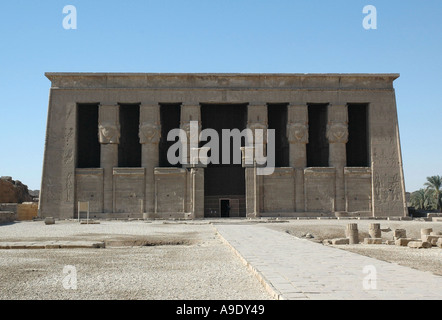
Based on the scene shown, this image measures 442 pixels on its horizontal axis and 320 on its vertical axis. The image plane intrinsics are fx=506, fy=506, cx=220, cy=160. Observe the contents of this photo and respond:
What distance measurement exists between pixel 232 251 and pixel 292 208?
834 inches

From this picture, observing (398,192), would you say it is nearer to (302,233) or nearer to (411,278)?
(302,233)

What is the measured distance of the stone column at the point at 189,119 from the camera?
3206 cm

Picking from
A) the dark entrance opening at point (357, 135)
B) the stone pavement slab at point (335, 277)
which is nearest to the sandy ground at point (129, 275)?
the stone pavement slab at point (335, 277)

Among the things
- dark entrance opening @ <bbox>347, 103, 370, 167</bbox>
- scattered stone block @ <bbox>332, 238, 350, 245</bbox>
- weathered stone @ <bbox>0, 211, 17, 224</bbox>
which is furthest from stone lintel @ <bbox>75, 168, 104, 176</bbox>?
scattered stone block @ <bbox>332, 238, 350, 245</bbox>

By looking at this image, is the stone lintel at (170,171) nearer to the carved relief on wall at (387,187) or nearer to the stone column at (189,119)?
the stone column at (189,119)

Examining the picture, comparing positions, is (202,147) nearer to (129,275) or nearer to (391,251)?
(391,251)

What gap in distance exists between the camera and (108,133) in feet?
105

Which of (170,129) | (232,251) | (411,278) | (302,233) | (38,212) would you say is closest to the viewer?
(411,278)

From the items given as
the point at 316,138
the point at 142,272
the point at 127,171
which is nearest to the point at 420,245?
the point at 142,272

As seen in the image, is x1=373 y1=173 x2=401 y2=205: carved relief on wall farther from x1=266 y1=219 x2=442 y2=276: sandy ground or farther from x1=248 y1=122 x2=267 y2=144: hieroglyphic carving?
x1=266 y1=219 x2=442 y2=276: sandy ground

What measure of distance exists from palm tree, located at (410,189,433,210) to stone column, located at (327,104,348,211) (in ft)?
62.2

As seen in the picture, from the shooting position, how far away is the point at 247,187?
1264 inches

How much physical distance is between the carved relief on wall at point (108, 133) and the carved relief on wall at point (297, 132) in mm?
11079

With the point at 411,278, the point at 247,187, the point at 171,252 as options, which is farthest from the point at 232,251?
the point at 247,187
